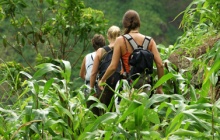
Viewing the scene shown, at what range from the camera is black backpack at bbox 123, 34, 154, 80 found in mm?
4328

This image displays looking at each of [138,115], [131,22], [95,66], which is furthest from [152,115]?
[95,66]

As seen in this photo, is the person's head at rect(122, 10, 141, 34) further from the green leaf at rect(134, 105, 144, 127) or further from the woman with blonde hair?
the green leaf at rect(134, 105, 144, 127)

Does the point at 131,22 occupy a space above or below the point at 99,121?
above

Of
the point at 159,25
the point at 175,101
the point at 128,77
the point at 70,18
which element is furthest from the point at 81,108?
the point at 159,25

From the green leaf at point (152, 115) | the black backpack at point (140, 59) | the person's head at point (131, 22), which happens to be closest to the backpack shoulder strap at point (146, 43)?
the black backpack at point (140, 59)

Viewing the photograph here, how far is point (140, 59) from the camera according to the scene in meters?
4.29

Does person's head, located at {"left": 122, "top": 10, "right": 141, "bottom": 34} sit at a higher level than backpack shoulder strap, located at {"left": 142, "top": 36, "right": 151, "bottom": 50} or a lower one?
higher

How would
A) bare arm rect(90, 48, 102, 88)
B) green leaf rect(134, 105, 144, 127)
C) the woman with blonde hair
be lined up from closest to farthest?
green leaf rect(134, 105, 144, 127), the woman with blonde hair, bare arm rect(90, 48, 102, 88)

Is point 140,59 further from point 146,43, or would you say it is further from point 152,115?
point 152,115

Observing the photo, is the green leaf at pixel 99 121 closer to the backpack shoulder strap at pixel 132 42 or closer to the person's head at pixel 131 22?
the backpack shoulder strap at pixel 132 42

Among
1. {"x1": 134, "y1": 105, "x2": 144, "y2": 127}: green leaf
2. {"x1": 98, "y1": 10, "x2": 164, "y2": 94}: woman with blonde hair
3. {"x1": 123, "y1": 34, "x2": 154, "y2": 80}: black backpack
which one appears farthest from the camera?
{"x1": 98, "y1": 10, "x2": 164, "y2": 94}: woman with blonde hair

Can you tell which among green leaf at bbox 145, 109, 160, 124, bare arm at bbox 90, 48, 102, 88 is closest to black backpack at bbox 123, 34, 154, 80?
bare arm at bbox 90, 48, 102, 88

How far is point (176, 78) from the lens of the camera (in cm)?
354

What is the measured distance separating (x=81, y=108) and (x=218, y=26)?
90.3 inches
